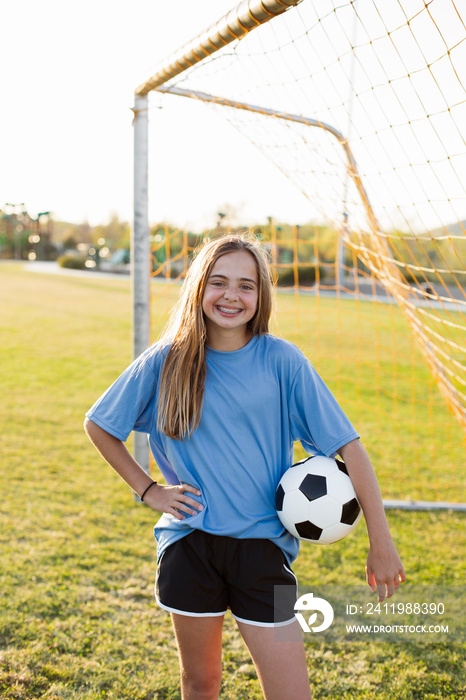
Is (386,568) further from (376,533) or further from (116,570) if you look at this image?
(116,570)

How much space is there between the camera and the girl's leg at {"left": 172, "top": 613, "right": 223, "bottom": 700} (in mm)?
1681

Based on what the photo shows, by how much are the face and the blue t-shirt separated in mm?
87

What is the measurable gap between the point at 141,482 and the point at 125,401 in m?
0.28

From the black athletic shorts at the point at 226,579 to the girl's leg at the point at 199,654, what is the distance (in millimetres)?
37

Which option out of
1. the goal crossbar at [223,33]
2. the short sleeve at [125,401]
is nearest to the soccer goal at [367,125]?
the goal crossbar at [223,33]

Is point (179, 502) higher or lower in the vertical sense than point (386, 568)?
higher

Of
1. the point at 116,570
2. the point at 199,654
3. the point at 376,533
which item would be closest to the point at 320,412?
the point at 376,533

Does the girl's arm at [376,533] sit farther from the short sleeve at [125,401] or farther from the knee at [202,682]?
the short sleeve at [125,401]

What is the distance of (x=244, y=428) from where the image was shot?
1729 mm

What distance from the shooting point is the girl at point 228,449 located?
1646 mm

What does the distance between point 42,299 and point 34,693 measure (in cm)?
1731

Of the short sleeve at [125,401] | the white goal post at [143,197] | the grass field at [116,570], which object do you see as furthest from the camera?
the white goal post at [143,197]

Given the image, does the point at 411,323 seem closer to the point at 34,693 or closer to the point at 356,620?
the point at 356,620

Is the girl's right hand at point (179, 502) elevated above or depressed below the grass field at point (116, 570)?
above
